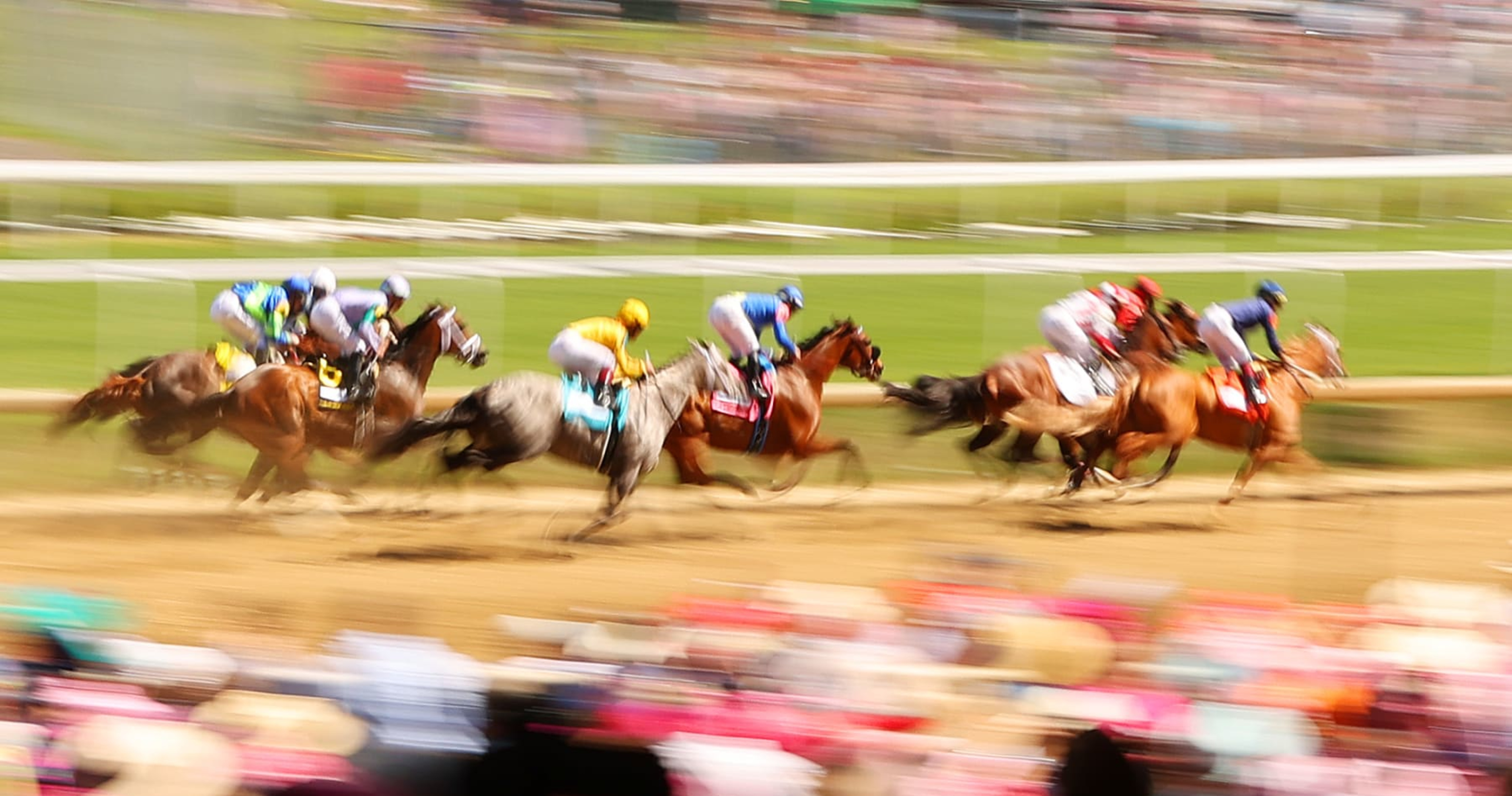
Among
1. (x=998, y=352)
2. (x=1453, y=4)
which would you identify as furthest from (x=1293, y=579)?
(x=1453, y=4)

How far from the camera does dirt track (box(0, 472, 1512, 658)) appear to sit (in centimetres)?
604

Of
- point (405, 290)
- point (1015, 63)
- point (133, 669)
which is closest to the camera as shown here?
point (133, 669)

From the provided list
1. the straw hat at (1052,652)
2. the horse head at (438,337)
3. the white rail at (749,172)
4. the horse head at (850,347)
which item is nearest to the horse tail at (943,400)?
the horse head at (850,347)

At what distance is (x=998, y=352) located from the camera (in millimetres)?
8711

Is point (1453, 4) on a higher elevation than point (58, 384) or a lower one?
higher

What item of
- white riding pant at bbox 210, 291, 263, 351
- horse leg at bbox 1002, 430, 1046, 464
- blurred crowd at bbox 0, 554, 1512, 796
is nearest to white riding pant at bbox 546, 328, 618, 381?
white riding pant at bbox 210, 291, 263, 351

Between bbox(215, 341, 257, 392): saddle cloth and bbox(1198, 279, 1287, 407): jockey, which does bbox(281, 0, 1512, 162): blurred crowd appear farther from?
bbox(215, 341, 257, 392): saddle cloth

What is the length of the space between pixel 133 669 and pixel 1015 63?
1414 cm

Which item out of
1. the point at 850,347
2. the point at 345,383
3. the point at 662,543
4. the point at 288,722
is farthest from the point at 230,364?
the point at 288,722

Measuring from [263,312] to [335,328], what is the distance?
1.43ft

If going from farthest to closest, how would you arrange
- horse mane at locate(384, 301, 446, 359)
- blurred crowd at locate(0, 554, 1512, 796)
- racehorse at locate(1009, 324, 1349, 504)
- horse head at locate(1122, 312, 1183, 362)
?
horse head at locate(1122, 312, 1183, 362), racehorse at locate(1009, 324, 1349, 504), horse mane at locate(384, 301, 446, 359), blurred crowd at locate(0, 554, 1512, 796)

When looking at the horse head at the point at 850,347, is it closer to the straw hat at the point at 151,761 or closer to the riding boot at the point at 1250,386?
the riding boot at the point at 1250,386

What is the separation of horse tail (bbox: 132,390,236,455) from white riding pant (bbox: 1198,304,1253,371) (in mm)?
3994

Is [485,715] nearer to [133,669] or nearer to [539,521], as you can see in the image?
[133,669]
